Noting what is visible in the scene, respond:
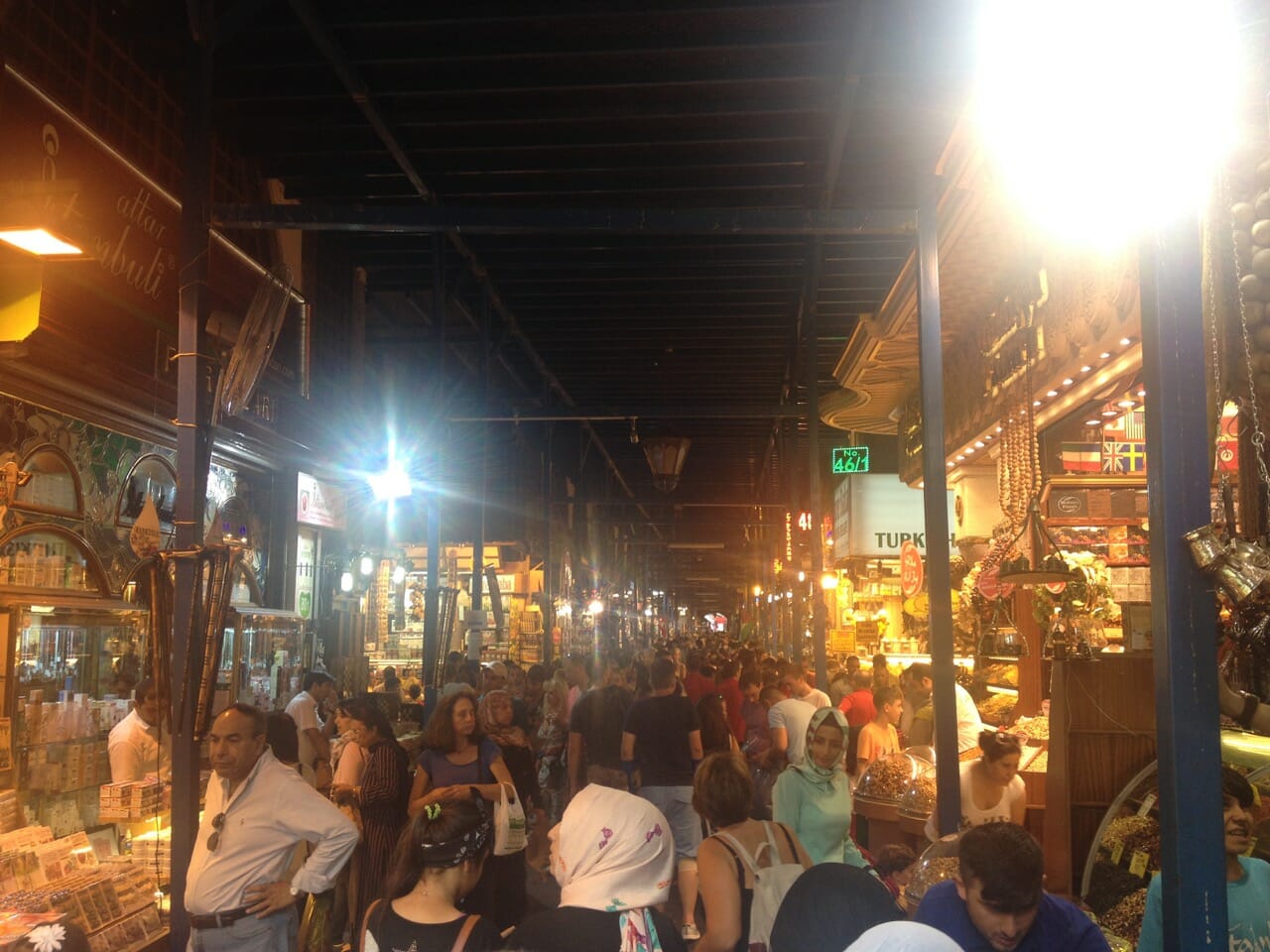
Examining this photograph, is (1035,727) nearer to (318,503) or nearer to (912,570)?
(912,570)

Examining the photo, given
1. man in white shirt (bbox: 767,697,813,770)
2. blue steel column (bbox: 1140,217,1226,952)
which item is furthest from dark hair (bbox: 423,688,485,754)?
blue steel column (bbox: 1140,217,1226,952)

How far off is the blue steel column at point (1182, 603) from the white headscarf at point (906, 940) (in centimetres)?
62

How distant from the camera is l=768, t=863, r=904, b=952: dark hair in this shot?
3158mm

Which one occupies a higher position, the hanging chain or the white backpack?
the hanging chain

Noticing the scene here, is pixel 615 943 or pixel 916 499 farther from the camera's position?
pixel 916 499

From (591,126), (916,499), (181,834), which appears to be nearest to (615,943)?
(181,834)

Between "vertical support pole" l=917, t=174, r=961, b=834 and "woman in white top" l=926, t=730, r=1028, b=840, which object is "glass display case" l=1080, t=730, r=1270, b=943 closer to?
"woman in white top" l=926, t=730, r=1028, b=840

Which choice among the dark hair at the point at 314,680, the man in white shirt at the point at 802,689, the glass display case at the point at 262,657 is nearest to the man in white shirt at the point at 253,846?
the glass display case at the point at 262,657

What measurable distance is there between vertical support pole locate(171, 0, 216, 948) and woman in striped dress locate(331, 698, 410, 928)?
830 mm

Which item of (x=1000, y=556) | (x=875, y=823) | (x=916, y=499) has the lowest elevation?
(x=875, y=823)

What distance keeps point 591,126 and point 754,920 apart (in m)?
6.16

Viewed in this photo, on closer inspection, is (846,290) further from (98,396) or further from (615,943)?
(615,943)

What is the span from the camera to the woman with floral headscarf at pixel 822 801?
5.10m

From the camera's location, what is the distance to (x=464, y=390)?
16.9m
